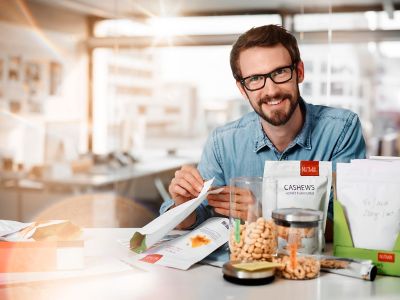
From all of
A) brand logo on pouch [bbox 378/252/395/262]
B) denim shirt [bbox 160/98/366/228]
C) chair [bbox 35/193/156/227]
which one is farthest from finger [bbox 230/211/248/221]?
chair [bbox 35/193/156/227]

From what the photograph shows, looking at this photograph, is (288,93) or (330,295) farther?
(288,93)

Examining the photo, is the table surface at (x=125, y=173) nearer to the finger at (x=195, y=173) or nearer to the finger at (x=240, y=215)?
the finger at (x=195, y=173)

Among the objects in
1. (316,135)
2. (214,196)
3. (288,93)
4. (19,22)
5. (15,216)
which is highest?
(19,22)

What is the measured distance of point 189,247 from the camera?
4.56 feet

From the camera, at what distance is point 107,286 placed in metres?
1.20

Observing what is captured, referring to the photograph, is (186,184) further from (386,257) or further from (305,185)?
(386,257)

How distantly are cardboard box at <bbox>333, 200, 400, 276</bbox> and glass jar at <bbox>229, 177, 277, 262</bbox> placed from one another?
6.5 inches

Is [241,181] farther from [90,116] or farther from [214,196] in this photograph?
[90,116]

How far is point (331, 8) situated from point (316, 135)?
3.23m

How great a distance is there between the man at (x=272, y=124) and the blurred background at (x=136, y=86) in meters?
2.37

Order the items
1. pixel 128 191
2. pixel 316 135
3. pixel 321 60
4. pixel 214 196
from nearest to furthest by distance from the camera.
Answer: pixel 214 196, pixel 316 135, pixel 321 60, pixel 128 191

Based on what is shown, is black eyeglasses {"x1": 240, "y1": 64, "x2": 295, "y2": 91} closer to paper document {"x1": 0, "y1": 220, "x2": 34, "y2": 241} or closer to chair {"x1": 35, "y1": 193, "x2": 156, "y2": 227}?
paper document {"x1": 0, "y1": 220, "x2": 34, "y2": 241}

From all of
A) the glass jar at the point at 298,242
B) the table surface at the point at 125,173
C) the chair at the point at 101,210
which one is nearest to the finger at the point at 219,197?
the glass jar at the point at 298,242

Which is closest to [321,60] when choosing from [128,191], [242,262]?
[128,191]
